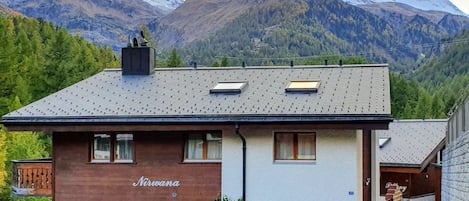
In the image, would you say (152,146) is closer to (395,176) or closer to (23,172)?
(23,172)

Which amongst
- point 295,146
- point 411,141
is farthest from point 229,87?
point 411,141

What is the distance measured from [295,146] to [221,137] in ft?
6.06

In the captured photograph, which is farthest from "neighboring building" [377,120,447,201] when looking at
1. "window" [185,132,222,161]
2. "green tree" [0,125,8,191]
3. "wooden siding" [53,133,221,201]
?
"green tree" [0,125,8,191]

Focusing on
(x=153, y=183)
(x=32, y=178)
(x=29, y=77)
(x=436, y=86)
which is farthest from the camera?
(x=436, y=86)

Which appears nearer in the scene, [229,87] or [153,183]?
[153,183]

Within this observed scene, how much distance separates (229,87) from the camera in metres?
18.2

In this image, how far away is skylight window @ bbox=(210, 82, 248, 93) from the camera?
1777 centimetres

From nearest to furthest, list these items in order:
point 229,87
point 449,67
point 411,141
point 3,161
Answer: point 229,87
point 411,141
point 3,161
point 449,67

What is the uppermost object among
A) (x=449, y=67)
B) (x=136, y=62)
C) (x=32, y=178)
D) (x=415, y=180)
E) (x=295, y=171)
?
(x=449, y=67)

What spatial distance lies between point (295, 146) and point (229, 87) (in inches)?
100

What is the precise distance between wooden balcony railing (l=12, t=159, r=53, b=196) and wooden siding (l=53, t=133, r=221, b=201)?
101 cm

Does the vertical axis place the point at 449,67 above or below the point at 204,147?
above

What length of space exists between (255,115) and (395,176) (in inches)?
546

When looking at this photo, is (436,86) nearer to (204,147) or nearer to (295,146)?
(295,146)
